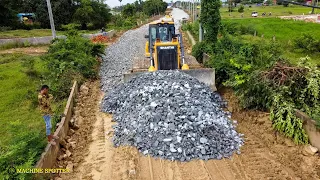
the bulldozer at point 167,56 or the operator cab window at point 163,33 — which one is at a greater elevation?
the operator cab window at point 163,33

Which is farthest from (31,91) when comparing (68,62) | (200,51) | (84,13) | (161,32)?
(84,13)

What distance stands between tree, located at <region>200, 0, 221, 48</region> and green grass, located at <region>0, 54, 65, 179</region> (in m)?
8.89

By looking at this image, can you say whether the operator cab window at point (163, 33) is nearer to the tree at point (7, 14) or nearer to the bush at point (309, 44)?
the bush at point (309, 44)

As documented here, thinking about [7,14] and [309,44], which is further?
[7,14]

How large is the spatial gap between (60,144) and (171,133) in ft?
9.53

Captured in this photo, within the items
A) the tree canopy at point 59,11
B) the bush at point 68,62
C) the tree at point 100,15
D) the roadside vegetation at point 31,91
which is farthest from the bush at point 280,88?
the tree at point 100,15

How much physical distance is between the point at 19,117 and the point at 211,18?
10669mm

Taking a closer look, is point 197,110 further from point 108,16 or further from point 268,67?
Result: point 108,16

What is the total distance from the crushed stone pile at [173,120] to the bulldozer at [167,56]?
88cm

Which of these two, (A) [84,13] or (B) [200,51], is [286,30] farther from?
(A) [84,13]

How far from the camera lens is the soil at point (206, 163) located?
253 inches

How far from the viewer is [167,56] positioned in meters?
12.2

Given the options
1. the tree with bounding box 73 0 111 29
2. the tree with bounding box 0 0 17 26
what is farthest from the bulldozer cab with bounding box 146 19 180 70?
the tree with bounding box 0 0 17 26

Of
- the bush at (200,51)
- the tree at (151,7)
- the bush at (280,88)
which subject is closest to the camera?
the bush at (280,88)
